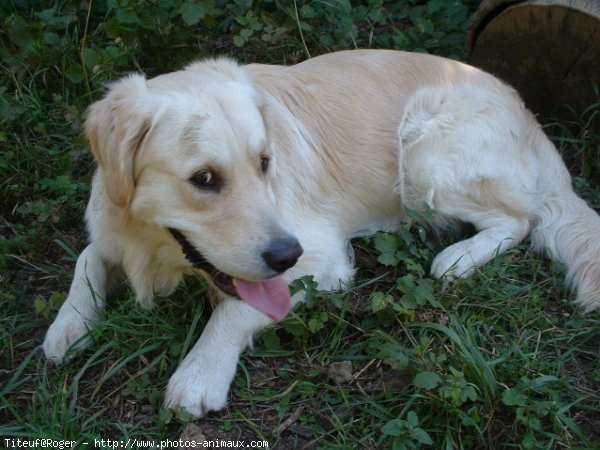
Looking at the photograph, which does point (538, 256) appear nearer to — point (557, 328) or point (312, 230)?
point (557, 328)

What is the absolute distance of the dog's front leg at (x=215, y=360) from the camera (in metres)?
2.81

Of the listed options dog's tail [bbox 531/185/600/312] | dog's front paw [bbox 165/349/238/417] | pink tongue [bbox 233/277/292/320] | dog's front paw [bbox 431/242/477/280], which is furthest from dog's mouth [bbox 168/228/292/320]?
dog's tail [bbox 531/185/600/312]

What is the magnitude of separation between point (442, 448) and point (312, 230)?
1194 mm

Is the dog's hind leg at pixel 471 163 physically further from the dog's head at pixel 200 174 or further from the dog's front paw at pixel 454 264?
the dog's head at pixel 200 174

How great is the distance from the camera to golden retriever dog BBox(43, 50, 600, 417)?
108 inches

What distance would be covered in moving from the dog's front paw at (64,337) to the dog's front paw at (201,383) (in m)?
0.47

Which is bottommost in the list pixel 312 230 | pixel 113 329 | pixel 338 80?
pixel 113 329

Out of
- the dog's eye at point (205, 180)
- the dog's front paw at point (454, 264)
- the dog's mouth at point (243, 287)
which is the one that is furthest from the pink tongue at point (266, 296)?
the dog's front paw at point (454, 264)

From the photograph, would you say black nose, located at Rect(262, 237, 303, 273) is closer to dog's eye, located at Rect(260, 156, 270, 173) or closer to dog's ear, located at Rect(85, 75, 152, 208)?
dog's eye, located at Rect(260, 156, 270, 173)

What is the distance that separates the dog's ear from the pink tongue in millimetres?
555

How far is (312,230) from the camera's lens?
136 inches

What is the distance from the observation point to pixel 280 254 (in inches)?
105

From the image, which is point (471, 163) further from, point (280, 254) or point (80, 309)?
point (80, 309)

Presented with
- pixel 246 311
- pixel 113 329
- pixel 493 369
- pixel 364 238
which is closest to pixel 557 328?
pixel 493 369
